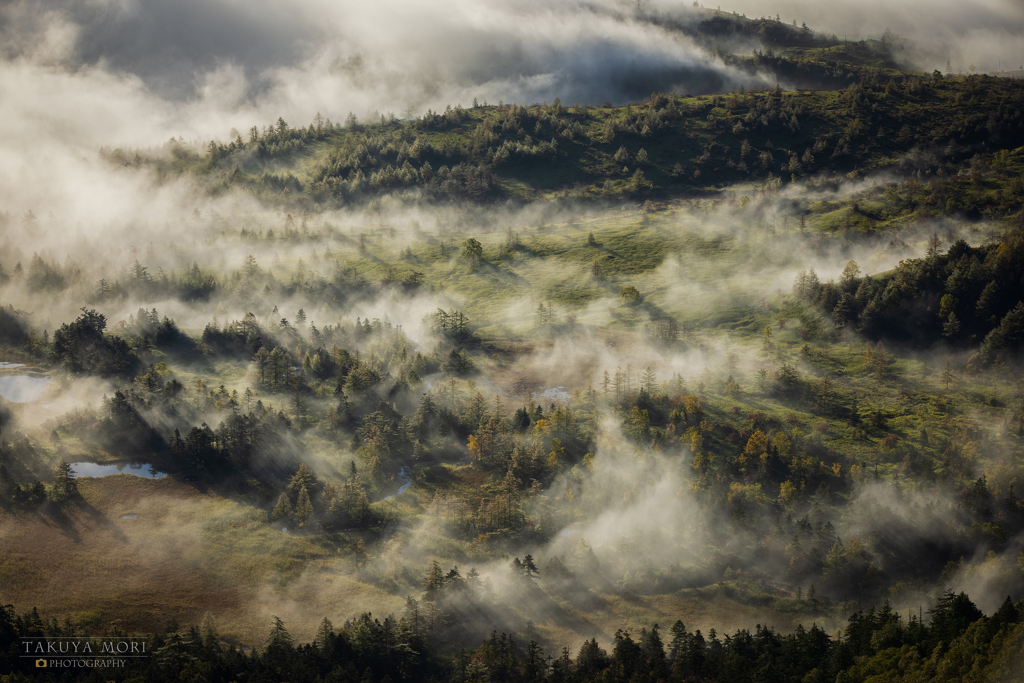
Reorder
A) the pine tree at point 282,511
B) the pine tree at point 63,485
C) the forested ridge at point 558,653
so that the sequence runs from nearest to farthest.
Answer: the forested ridge at point 558,653
the pine tree at point 282,511
the pine tree at point 63,485

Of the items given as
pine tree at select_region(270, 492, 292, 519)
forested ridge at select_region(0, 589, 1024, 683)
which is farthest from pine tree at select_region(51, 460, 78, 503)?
pine tree at select_region(270, 492, 292, 519)

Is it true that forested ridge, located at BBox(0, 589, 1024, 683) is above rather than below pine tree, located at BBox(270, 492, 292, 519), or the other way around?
below

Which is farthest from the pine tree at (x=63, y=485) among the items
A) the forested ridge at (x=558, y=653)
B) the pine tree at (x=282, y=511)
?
the pine tree at (x=282, y=511)

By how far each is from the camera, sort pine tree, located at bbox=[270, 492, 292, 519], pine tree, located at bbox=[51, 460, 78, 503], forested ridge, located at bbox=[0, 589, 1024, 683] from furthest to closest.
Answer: pine tree, located at bbox=[51, 460, 78, 503] < pine tree, located at bbox=[270, 492, 292, 519] < forested ridge, located at bbox=[0, 589, 1024, 683]

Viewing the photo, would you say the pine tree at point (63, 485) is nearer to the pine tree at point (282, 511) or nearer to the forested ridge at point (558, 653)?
the forested ridge at point (558, 653)

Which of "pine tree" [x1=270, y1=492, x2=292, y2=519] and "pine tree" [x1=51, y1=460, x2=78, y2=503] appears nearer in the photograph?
"pine tree" [x1=270, y1=492, x2=292, y2=519]

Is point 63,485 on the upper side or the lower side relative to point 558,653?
upper

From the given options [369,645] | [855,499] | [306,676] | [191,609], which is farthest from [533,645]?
[855,499]

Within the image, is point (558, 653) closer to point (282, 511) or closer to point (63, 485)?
point (282, 511)

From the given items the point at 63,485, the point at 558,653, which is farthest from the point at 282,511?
the point at 558,653

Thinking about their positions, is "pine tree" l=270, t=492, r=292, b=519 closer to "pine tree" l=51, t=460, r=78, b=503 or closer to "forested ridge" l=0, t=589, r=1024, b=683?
"forested ridge" l=0, t=589, r=1024, b=683

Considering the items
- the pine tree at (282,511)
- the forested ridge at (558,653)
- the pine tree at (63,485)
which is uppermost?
the pine tree at (63,485)
